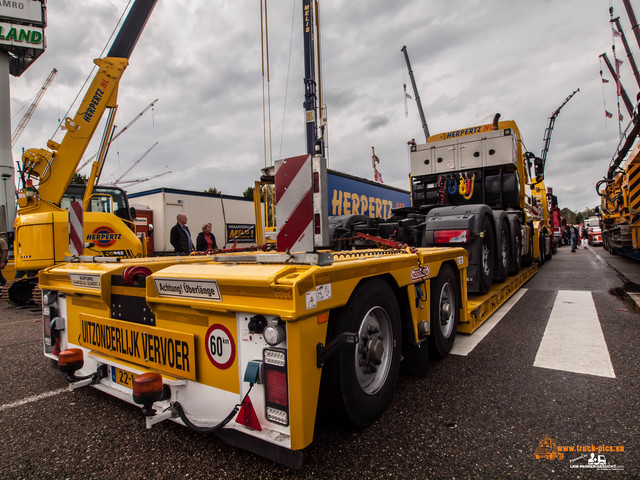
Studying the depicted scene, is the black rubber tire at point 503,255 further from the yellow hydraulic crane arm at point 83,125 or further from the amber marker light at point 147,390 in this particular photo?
the yellow hydraulic crane arm at point 83,125

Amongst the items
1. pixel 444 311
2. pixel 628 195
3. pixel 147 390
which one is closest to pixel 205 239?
pixel 444 311

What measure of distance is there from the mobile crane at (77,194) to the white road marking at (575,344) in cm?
697

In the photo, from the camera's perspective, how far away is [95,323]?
265 centimetres

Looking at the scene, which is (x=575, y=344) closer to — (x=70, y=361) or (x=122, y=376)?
(x=122, y=376)

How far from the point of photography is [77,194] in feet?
29.0

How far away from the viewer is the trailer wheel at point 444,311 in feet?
10.6

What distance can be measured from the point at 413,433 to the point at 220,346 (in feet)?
4.24

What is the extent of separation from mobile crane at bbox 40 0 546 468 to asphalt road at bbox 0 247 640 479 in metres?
0.22

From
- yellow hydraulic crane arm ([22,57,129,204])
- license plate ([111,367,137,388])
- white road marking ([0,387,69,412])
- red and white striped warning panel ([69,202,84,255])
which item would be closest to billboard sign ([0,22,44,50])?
yellow hydraulic crane arm ([22,57,129,204])

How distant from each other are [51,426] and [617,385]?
13.6ft

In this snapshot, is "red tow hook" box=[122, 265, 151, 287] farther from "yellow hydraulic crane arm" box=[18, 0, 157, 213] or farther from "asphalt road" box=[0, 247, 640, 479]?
"yellow hydraulic crane arm" box=[18, 0, 157, 213]

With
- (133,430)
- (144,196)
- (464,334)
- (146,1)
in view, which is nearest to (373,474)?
(133,430)

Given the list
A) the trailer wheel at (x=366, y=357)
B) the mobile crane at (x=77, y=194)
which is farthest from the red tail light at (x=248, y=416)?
the mobile crane at (x=77, y=194)

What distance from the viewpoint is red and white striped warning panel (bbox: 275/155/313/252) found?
6.46ft
